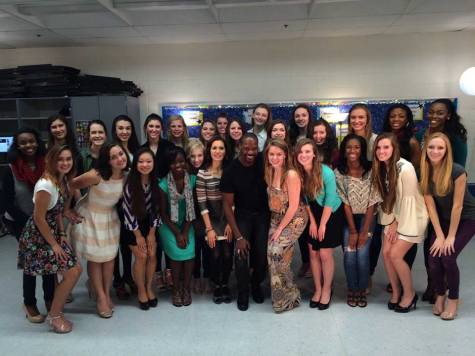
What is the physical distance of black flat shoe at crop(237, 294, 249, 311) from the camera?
8.91 feet

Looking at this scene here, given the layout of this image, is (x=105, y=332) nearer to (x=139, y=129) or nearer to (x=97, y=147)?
(x=97, y=147)

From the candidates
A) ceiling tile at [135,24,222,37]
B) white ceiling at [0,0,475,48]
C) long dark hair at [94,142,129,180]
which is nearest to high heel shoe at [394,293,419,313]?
long dark hair at [94,142,129,180]

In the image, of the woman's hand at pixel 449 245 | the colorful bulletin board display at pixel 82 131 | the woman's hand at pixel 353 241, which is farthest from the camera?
the colorful bulletin board display at pixel 82 131

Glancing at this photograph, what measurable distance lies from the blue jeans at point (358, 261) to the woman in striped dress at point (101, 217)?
1.77m

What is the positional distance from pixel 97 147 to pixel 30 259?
3.37ft

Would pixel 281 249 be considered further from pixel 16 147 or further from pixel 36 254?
pixel 16 147

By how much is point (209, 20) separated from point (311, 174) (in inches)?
107

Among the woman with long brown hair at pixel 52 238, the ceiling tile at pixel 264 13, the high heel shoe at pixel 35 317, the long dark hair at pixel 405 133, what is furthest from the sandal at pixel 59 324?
the ceiling tile at pixel 264 13

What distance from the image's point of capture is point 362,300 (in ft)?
8.97

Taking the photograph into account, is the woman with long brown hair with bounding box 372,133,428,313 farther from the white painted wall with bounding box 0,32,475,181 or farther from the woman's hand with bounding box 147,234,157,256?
the white painted wall with bounding box 0,32,475,181

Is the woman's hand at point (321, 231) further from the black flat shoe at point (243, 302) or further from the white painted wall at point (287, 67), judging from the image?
the white painted wall at point (287, 67)

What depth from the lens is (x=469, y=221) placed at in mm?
2463

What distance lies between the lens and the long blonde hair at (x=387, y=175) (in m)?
2.51

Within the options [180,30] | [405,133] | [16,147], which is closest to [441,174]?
[405,133]
